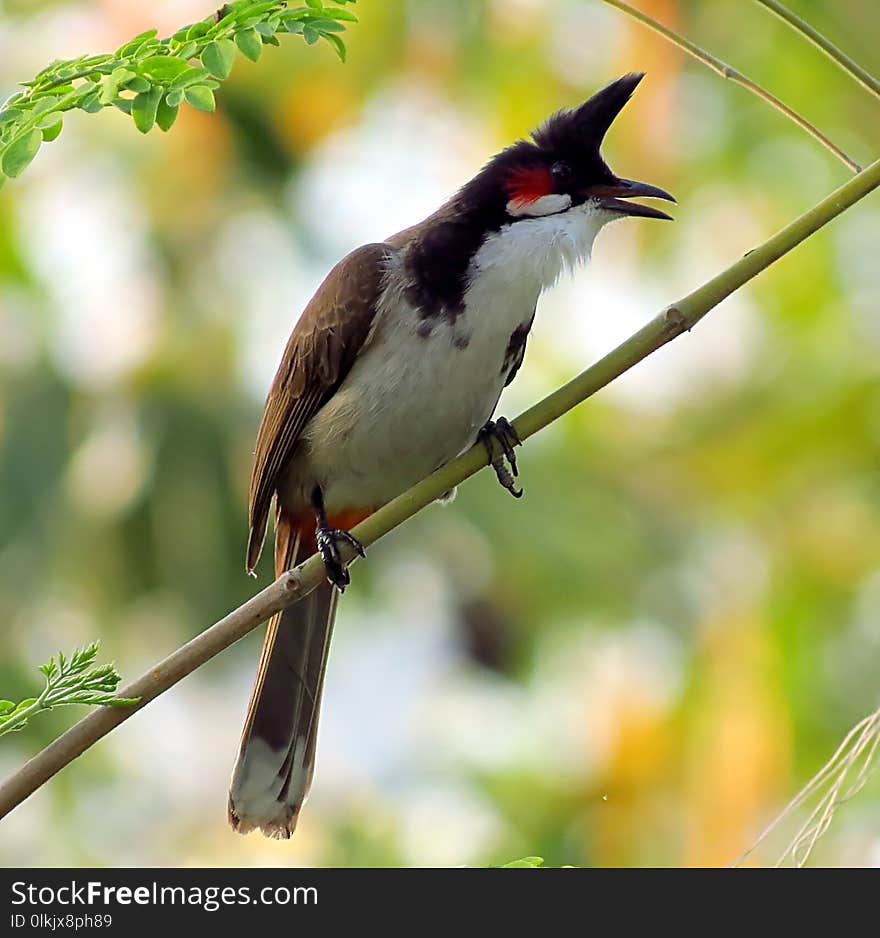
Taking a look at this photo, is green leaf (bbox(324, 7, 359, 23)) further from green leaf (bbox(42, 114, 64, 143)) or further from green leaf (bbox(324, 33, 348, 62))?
green leaf (bbox(42, 114, 64, 143))

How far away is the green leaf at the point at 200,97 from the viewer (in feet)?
6.13

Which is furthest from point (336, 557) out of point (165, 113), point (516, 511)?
point (516, 511)

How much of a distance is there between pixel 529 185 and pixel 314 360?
0.61 meters

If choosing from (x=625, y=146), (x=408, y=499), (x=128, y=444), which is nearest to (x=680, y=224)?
(x=625, y=146)

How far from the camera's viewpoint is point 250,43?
6.22 feet

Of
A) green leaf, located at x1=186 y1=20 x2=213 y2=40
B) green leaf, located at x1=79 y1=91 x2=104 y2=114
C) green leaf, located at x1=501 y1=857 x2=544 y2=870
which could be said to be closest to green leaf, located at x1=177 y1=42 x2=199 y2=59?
green leaf, located at x1=186 y1=20 x2=213 y2=40

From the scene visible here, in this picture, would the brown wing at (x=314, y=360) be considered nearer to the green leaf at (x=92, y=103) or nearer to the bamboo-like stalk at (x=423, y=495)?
the bamboo-like stalk at (x=423, y=495)

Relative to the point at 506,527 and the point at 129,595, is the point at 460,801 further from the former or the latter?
the point at 129,595

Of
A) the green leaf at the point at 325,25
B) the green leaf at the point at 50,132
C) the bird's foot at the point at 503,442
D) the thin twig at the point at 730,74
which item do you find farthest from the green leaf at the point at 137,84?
the bird's foot at the point at 503,442

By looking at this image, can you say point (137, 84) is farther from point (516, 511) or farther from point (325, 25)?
point (516, 511)

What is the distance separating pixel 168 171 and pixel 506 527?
9.54ft

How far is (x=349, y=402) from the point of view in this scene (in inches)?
128

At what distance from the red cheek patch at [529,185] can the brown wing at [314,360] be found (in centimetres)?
33

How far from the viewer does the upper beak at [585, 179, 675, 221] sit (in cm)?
301
